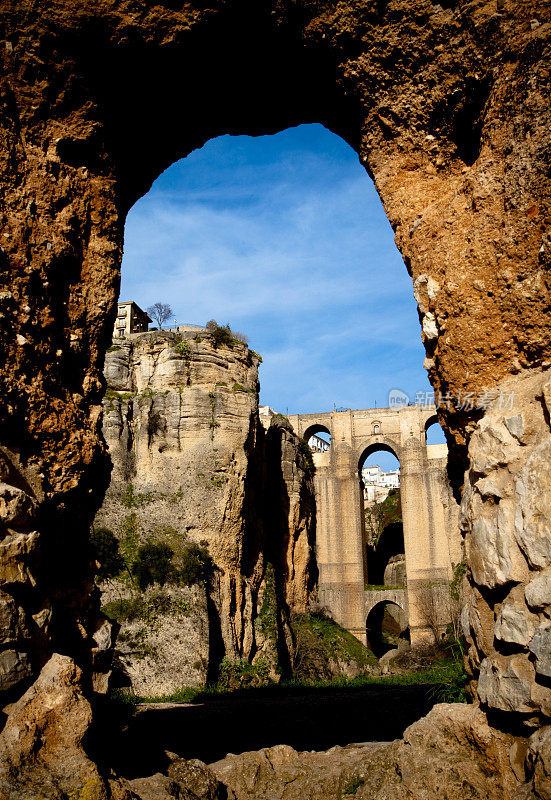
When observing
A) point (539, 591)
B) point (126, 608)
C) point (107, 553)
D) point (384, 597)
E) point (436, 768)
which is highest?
point (107, 553)

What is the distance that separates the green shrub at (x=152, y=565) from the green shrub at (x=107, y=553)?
466 mm

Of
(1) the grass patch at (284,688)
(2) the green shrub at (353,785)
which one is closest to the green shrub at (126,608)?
(1) the grass patch at (284,688)

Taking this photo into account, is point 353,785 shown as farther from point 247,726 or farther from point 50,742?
point 247,726

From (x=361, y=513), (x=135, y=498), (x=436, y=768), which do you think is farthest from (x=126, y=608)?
(x=361, y=513)

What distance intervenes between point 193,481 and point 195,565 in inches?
104

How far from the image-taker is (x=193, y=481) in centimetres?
2009

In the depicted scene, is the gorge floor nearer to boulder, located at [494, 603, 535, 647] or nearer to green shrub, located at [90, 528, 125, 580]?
boulder, located at [494, 603, 535, 647]

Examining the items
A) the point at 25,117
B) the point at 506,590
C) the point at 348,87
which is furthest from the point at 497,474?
the point at 25,117

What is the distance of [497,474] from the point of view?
4.16 m

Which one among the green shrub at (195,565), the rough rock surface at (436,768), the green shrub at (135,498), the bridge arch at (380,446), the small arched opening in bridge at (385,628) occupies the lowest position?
the small arched opening in bridge at (385,628)

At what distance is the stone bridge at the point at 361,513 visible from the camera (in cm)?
3444

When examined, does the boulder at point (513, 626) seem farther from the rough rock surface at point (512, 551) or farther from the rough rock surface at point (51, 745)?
the rough rock surface at point (51, 745)

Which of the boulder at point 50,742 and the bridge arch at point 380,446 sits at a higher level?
the bridge arch at point 380,446

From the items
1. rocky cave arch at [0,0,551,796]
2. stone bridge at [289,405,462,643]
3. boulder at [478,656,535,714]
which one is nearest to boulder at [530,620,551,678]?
boulder at [478,656,535,714]
